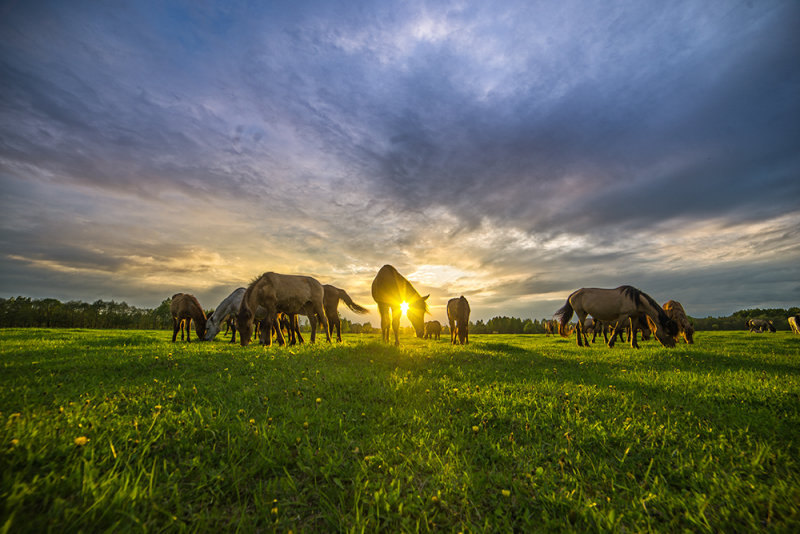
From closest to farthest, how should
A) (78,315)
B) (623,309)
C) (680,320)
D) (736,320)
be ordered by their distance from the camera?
(623,309) < (680,320) < (78,315) < (736,320)

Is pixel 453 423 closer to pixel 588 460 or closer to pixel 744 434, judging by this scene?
pixel 588 460

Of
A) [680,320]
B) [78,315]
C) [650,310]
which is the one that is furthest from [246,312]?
[78,315]

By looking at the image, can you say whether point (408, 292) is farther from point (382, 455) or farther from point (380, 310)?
point (382, 455)

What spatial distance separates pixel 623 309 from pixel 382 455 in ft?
58.2

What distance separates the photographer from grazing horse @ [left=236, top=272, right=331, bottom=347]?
39.2 feet

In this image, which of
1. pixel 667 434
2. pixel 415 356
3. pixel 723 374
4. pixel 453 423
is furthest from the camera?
pixel 415 356

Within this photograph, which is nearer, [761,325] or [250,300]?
[250,300]

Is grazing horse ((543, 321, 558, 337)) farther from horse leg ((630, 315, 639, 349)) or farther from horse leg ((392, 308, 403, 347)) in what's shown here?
horse leg ((392, 308, 403, 347))

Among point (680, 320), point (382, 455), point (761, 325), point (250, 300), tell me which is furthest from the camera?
point (761, 325)

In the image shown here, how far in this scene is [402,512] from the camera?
8.25 feet

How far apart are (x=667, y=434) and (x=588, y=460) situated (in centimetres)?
154

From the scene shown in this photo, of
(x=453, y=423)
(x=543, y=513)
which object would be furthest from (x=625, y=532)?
(x=453, y=423)

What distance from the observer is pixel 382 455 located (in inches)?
129

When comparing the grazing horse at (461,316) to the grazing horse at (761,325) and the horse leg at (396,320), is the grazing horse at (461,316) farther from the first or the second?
the grazing horse at (761,325)
